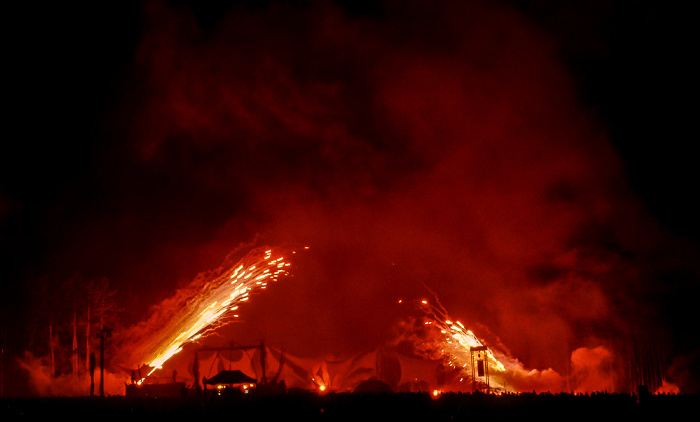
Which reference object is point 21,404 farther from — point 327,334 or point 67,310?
point 327,334

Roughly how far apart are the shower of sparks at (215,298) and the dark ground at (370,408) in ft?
35.9

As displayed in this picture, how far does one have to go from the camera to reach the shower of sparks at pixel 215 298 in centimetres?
2675

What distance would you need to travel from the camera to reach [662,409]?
13.0 m

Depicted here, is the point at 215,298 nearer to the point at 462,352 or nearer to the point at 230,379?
the point at 230,379

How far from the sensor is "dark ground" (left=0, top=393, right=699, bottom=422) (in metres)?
13.2

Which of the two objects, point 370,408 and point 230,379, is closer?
point 370,408

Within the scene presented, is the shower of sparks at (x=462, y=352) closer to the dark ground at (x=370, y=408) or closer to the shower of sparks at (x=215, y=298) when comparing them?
the shower of sparks at (x=215, y=298)

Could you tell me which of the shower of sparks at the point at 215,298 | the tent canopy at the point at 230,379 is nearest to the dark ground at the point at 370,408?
the tent canopy at the point at 230,379

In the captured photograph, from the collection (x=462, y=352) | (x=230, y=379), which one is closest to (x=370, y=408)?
(x=230, y=379)

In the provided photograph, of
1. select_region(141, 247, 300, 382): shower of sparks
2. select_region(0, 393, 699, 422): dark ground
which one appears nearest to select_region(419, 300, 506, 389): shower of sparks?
select_region(141, 247, 300, 382): shower of sparks

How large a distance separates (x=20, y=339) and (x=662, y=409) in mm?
30632

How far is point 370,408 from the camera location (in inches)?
580

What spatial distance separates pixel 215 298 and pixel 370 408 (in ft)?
45.3

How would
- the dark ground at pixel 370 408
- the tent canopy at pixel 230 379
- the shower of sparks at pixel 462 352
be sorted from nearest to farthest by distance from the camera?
1. the dark ground at pixel 370 408
2. the tent canopy at pixel 230 379
3. the shower of sparks at pixel 462 352
